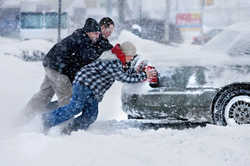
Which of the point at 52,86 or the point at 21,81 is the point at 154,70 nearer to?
the point at 52,86

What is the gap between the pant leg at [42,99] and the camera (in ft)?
21.4

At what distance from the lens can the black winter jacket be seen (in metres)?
5.95

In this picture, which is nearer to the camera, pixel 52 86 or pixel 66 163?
pixel 66 163

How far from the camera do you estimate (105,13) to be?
53875mm

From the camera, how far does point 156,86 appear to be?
19.3ft

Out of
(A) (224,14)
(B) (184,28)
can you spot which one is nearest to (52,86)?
(B) (184,28)

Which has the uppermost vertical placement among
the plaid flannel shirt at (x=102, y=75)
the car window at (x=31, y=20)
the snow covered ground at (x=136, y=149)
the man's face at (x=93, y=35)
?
the car window at (x=31, y=20)

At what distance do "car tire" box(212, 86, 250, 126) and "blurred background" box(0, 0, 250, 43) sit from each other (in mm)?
16289

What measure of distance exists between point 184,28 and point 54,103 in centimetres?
4085

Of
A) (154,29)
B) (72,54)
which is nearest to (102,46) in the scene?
(72,54)

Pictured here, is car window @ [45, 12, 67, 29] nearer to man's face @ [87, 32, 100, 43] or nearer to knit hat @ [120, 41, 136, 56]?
man's face @ [87, 32, 100, 43]

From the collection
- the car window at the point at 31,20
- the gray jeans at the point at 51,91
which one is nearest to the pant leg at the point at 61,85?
the gray jeans at the point at 51,91

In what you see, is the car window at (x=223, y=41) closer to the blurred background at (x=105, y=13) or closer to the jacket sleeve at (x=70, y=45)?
the jacket sleeve at (x=70, y=45)

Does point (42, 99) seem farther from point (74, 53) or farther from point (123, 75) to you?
point (123, 75)
